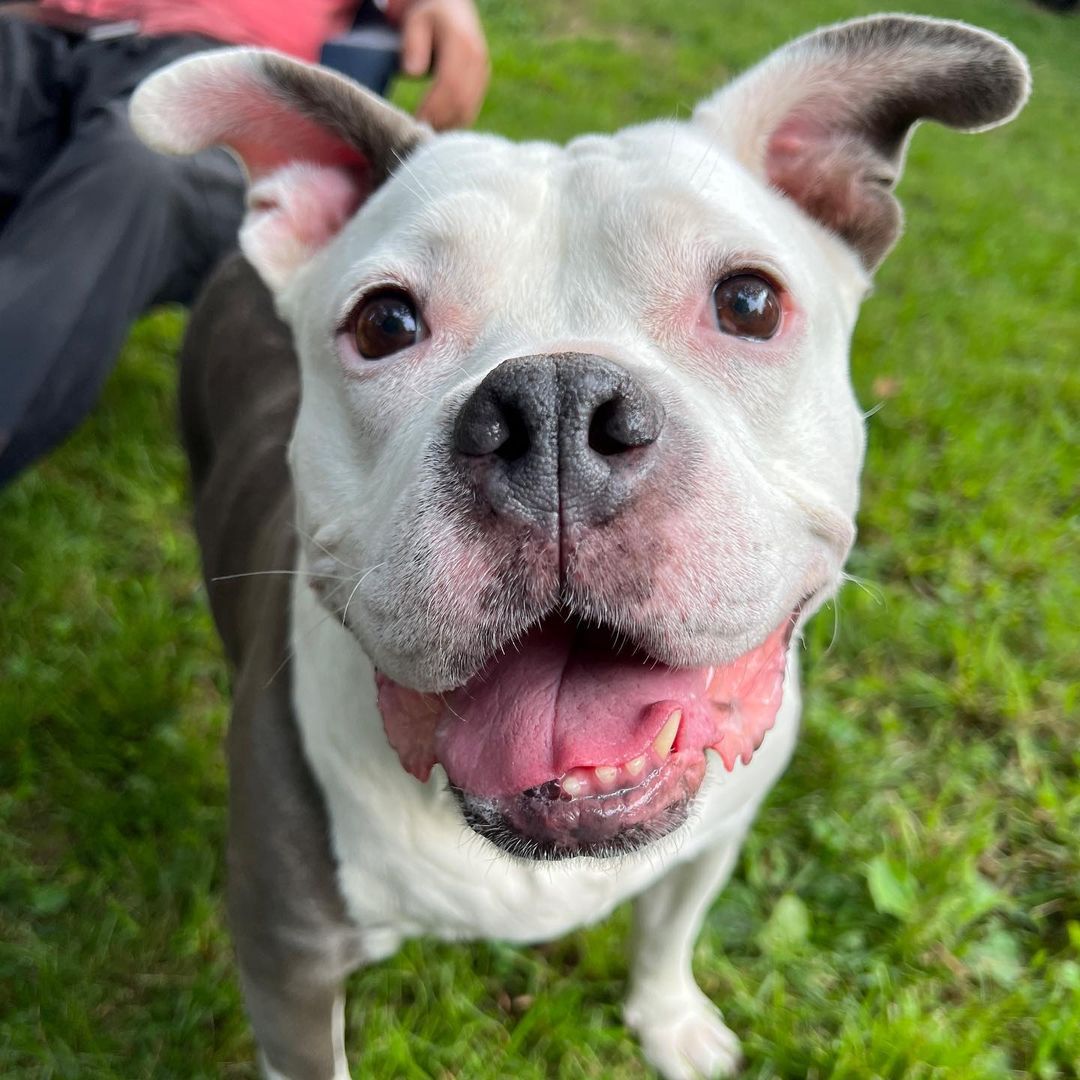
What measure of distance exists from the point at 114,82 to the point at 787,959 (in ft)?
10.1

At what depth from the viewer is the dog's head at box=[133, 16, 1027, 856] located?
118 cm

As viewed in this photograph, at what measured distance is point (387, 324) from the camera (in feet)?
5.04

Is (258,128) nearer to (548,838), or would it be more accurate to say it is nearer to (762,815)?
(548,838)

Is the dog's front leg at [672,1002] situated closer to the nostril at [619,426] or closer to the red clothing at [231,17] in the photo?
the nostril at [619,426]

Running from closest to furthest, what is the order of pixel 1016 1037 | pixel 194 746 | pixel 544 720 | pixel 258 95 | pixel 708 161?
1. pixel 544 720
2. pixel 708 161
3. pixel 258 95
4. pixel 1016 1037
5. pixel 194 746

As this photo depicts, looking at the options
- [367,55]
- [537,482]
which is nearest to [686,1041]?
[537,482]

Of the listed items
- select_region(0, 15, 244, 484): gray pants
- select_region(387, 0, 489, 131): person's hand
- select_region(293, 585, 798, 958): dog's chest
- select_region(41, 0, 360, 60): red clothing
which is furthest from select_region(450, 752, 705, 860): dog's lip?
select_region(41, 0, 360, 60): red clothing

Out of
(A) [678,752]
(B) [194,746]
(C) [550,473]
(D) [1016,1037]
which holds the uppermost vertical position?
(C) [550,473]

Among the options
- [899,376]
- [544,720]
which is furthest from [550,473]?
[899,376]

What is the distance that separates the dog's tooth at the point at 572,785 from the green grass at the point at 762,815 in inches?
47.9

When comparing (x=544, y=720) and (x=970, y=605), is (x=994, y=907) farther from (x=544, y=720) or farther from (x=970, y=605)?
(x=544, y=720)

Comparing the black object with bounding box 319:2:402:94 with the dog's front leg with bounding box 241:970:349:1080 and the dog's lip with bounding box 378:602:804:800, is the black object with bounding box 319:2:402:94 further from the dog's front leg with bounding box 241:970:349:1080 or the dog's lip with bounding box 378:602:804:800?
the dog's front leg with bounding box 241:970:349:1080

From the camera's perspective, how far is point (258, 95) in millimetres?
1776

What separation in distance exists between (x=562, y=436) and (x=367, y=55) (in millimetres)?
2587
